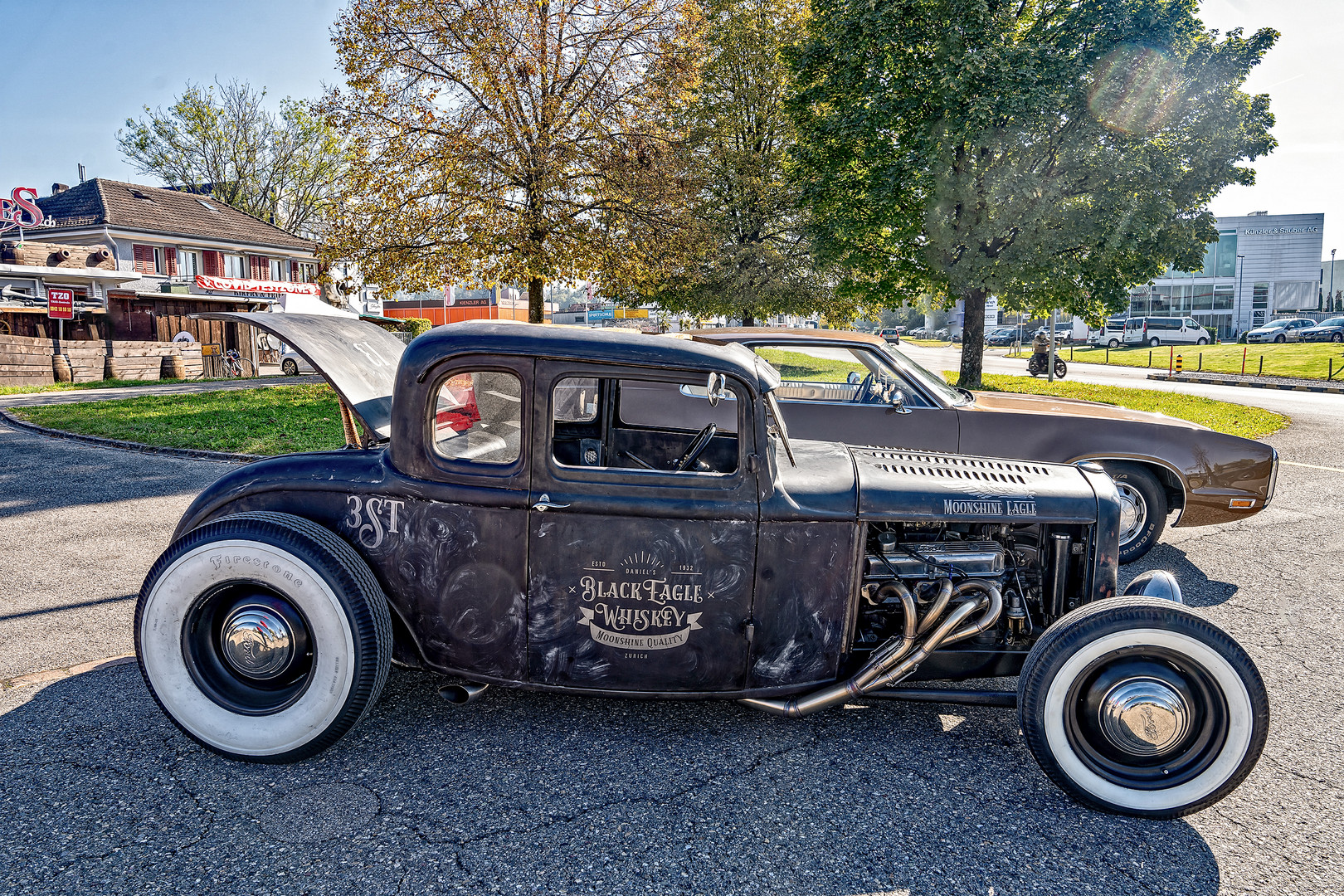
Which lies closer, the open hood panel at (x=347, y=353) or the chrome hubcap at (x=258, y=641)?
the chrome hubcap at (x=258, y=641)

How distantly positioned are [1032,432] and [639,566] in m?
4.29

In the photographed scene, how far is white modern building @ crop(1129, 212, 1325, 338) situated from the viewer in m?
60.2

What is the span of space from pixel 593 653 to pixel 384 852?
37.9 inches

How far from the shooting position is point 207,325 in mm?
31484

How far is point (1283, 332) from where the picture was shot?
40.2 m

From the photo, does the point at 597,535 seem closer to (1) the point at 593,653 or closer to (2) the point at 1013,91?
(1) the point at 593,653

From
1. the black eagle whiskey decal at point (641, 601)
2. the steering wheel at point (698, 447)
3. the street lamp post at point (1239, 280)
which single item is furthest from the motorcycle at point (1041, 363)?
the street lamp post at point (1239, 280)

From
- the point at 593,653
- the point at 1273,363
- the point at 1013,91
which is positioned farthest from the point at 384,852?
the point at 1273,363

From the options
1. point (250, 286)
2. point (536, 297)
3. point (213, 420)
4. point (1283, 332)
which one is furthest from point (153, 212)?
point (1283, 332)

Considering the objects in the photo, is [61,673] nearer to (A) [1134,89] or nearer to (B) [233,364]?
(A) [1134,89]

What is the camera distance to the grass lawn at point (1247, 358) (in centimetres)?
2548

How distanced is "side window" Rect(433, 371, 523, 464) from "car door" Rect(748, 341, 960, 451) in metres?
3.42

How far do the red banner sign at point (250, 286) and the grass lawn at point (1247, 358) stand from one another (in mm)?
38465

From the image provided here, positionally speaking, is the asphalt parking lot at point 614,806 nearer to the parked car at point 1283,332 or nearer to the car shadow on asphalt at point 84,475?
the car shadow on asphalt at point 84,475
